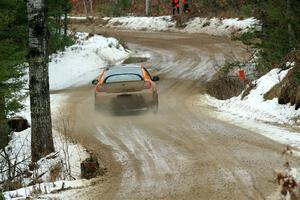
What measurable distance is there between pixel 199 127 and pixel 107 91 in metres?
3.46

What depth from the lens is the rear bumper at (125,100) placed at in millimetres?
15133

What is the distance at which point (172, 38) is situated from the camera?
40.5 meters

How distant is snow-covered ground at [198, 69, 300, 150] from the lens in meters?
11.7

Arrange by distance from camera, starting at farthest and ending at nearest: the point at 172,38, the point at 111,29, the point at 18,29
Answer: the point at 111,29
the point at 172,38
the point at 18,29

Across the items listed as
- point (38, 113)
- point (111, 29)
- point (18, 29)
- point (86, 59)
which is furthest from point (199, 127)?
point (111, 29)

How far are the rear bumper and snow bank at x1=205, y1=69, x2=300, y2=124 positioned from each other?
252 cm

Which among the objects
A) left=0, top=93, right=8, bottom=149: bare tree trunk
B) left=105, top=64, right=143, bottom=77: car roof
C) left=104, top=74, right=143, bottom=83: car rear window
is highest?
left=105, top=64, right=143, bottom=77: car roof

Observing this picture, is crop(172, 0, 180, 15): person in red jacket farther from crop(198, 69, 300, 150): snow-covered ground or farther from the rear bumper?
the rear bumper

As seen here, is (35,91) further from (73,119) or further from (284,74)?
(284,74)

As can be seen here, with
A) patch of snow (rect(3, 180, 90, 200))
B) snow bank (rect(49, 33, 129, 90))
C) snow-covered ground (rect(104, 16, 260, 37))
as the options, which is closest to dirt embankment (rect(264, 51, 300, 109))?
patch of snow (rect(3, 180, 90, 200))

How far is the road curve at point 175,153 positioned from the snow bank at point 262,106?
1.03m

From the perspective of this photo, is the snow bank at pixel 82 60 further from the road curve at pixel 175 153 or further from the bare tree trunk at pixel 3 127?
the bare tree trunk at pixel 3 127

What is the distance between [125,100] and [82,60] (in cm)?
1506

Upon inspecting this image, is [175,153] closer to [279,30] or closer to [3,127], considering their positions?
[3,127]
